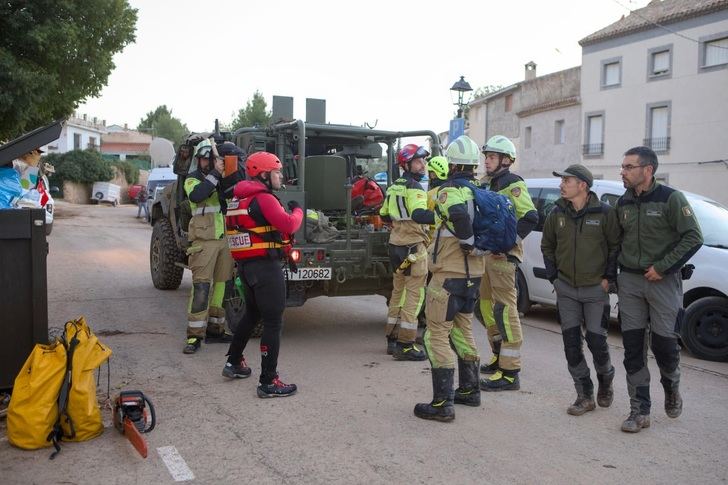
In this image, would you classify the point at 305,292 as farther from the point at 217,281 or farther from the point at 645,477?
the point at 645,477

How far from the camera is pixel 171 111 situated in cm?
10100

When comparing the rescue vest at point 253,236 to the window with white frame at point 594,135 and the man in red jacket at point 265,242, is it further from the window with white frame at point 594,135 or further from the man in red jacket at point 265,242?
the window with white frame at point 594,135

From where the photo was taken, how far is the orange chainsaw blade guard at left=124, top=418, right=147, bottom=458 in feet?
13.5

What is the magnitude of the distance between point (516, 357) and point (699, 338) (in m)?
2.57

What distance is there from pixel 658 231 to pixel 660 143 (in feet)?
95.0

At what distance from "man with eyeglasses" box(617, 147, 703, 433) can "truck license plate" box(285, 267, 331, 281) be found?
3.09 meters

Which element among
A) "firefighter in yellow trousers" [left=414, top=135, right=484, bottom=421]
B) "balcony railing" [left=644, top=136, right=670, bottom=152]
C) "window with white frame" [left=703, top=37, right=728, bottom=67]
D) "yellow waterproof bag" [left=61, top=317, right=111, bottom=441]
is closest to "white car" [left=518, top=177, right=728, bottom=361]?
"firefighter in yellow trousers" [left=414, top=135, right=484, bottom=421]

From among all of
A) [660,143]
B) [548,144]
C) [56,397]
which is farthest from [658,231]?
[548,144]

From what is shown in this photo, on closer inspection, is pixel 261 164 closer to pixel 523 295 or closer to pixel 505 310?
pixel 505 310

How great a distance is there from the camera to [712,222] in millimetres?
7547

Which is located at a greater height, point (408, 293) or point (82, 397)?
point (408, 293)

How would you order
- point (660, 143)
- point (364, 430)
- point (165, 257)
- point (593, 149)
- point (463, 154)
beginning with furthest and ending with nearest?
point (593, 149) < point (660, 143) < point (165, 257) < point (463, 154) < point (364, 430)

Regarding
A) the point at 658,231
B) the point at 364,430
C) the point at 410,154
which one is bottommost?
the point at 364,430

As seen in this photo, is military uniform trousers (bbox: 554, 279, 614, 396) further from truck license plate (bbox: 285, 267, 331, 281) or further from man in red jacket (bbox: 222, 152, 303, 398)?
truck license plate (bbox: 285, 267, 331, 281)
